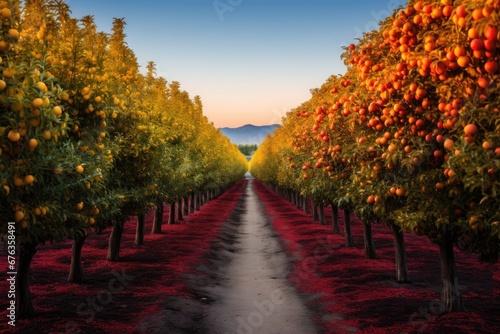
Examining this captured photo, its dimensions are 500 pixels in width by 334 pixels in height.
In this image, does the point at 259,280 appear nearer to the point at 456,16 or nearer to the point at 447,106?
the point at 447,106

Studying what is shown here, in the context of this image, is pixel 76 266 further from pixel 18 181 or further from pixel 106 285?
pixel 18 181

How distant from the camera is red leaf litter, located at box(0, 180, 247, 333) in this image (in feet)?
36.8

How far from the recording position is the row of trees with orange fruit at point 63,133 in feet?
22.2

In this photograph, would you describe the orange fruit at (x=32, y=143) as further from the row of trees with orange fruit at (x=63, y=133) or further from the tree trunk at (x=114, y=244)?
the tree trunk at (x=114, y=244)

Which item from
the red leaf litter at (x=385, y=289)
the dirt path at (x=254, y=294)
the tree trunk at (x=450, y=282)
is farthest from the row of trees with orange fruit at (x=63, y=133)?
the tree trunk at (x=450, y=282)

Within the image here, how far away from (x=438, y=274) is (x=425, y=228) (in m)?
8.70

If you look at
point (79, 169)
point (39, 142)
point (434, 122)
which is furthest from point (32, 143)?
point (434, 122)

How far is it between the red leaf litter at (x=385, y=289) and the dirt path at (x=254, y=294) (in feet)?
2.23

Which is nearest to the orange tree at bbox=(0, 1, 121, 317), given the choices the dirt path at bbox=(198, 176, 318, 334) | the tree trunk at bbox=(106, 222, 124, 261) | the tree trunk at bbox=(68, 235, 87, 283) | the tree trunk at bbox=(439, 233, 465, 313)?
the tree trunk at bbox=(68, 235, 87, 283)

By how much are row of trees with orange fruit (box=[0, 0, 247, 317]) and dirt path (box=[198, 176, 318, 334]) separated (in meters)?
4.58

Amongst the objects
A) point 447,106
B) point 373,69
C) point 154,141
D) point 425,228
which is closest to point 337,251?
point 154,141

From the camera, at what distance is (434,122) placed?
830 centimetres

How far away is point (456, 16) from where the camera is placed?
6066 mm

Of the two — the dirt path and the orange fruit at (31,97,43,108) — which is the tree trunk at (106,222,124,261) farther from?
the orange fruit at (31,97,43,108)
